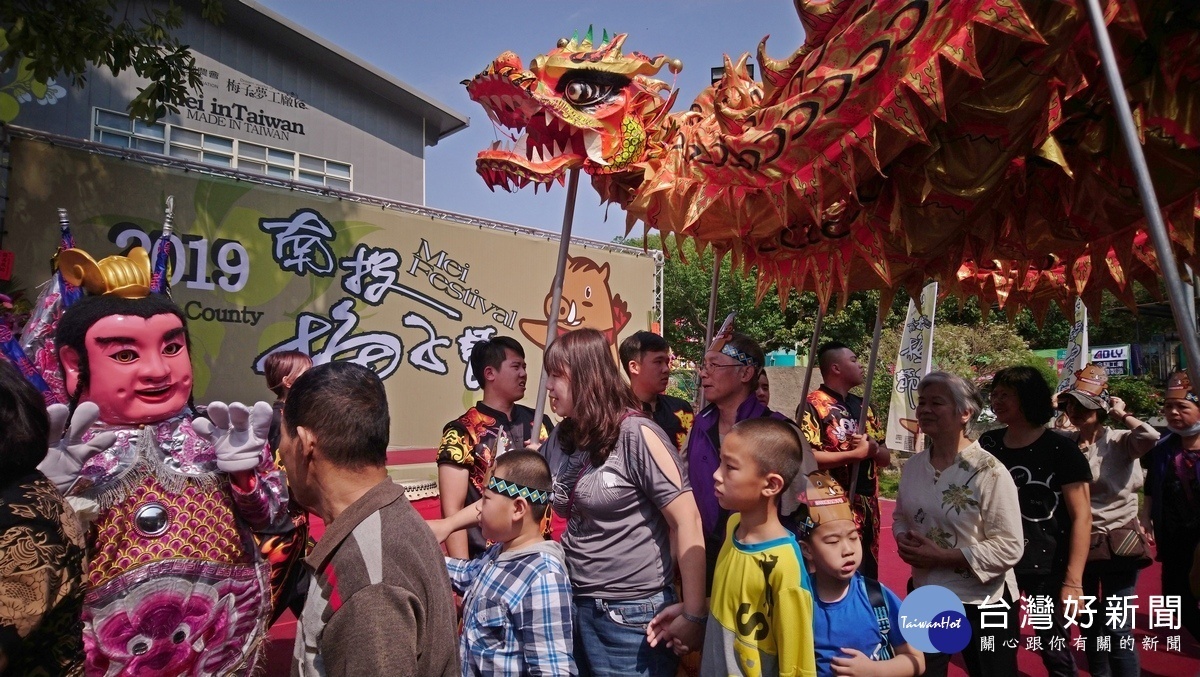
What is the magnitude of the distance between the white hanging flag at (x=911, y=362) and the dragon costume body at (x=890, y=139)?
13.5 ft

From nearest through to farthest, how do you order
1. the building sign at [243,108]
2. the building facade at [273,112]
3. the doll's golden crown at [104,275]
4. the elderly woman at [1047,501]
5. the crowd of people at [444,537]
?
the crowd of people at [444,537] < the doll's golden crown at [104,275] < the elderly woman at [1047,501] < the building facade at [273,112] < the building sign at [243,108]

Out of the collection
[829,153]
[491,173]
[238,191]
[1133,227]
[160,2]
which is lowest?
[1133,227]

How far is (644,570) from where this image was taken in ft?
6.75

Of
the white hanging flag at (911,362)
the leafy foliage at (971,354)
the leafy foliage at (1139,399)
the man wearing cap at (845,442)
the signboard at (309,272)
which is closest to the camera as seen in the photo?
the man wearing cap at (845,442)

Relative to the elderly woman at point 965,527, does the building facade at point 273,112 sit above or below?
above

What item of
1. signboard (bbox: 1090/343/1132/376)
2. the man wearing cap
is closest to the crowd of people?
the man wearing cap

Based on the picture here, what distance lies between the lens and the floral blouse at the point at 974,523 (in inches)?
92.4

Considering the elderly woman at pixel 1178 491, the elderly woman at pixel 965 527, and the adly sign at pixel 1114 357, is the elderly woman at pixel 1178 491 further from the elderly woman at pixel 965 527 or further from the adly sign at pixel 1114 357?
the adly sign at pixel 1114 357

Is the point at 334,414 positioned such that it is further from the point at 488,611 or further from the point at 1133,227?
the point at 1133,227

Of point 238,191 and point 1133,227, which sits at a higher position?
point 238,191

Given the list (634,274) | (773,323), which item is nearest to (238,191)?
(634,274)

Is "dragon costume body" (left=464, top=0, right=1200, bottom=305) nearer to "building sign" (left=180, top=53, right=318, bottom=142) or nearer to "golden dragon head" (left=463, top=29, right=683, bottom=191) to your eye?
"golden dragon head" (left=463, top=29, right=683, bottom=191)

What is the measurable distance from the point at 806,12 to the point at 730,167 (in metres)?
0.53

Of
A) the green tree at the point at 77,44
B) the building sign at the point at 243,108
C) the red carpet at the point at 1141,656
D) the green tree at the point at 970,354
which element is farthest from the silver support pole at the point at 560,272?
the green tree at the point at 970,354
